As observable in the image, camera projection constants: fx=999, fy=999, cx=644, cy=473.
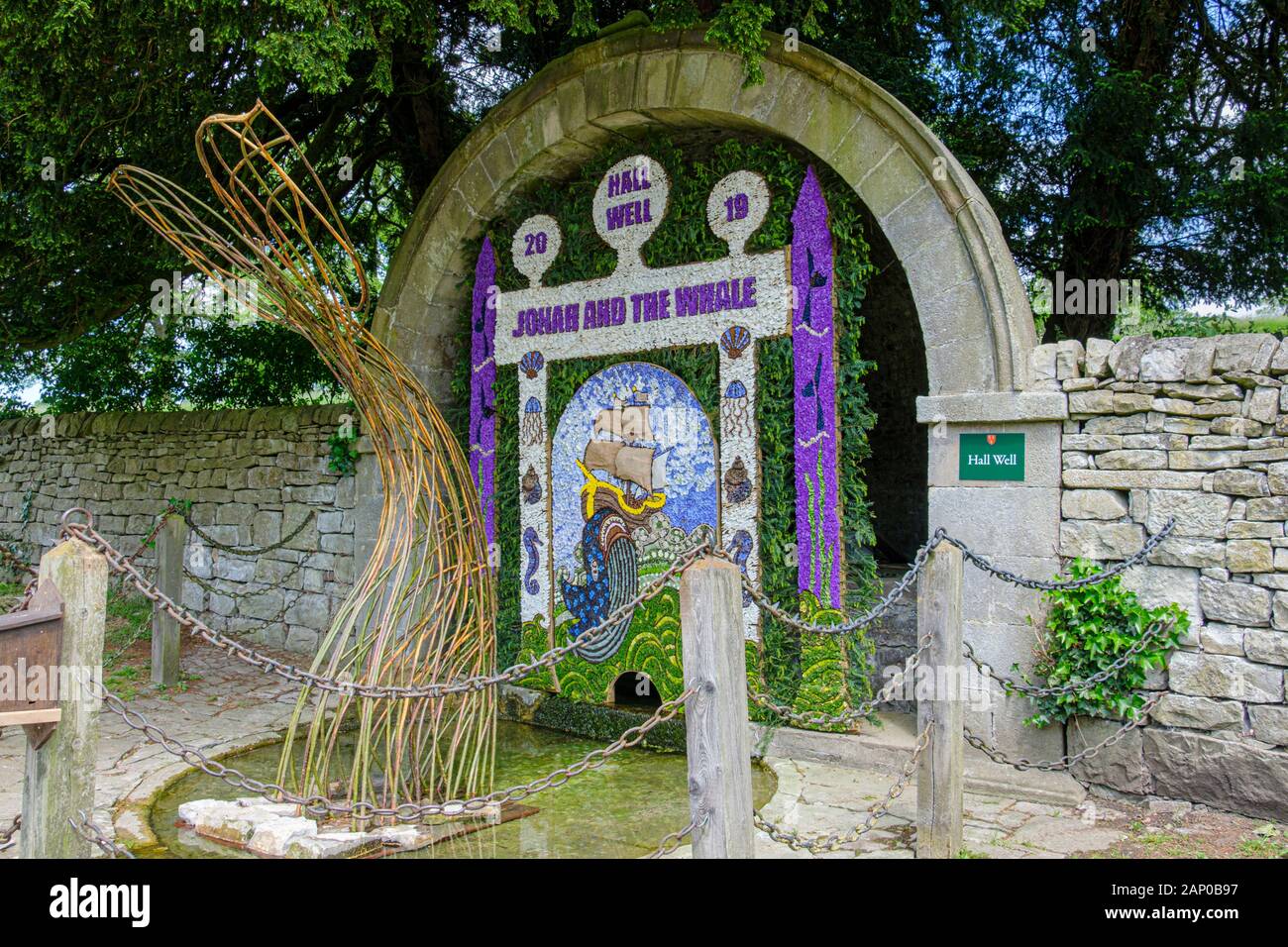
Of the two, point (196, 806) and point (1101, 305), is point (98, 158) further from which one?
point (1101, 305)

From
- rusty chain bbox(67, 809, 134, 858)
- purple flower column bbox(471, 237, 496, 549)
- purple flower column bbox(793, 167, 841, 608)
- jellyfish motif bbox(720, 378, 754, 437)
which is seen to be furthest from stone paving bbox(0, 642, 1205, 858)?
purple flower column bbox(471, 237, 496, 549)

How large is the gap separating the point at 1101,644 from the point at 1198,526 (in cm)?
68

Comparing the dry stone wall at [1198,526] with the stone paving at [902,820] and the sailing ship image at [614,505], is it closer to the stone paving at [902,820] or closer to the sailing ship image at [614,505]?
the stone paving at [902,820]

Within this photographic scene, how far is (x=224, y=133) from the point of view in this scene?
6895 mm

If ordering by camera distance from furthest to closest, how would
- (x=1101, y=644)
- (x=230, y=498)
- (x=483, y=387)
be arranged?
(x=230, y=498), (x=483, y=387), (x=1101, y=644)

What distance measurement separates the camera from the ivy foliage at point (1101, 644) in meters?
4.52

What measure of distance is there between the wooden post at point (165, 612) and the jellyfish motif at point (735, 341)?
424cm

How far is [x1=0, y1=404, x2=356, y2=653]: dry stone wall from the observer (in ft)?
25.9

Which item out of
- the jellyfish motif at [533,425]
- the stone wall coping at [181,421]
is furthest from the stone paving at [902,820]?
the stone wall coping at [181,421]

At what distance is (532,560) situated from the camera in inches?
258

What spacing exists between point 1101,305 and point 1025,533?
353cm

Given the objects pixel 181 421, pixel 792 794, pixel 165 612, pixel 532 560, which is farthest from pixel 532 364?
pixel 181 421

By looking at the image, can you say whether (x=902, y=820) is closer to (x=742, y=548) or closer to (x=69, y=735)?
(x=742, y=548)

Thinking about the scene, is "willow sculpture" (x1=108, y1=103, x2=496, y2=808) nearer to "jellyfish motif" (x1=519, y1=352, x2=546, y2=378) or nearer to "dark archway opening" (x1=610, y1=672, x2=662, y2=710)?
"dark archway opening" (x1=610, y1=672, x2=662, y2=710)
